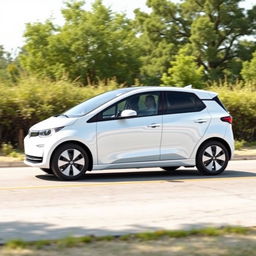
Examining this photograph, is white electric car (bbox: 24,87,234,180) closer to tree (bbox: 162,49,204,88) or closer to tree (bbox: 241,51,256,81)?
tree (bbox: 162,49,204,88)

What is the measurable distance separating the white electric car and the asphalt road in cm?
36

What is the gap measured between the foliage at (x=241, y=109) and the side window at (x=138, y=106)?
30.7ft

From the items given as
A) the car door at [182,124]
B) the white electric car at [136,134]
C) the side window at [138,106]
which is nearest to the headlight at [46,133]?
the white electric car at [136,134]

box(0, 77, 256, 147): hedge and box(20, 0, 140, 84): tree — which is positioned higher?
box(20, 0, 140, 84): tree

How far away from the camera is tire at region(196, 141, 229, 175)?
12453 millimetres

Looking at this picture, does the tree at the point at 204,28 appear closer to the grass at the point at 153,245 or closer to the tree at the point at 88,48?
the tree at the point at 88,48

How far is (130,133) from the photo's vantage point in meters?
11.7

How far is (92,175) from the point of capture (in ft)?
41.2

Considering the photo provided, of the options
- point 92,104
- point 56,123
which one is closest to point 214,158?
point 92,104

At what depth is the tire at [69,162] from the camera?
11320 millimetres

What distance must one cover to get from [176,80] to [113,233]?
84.2 ft

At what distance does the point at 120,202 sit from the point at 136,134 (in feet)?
9.05

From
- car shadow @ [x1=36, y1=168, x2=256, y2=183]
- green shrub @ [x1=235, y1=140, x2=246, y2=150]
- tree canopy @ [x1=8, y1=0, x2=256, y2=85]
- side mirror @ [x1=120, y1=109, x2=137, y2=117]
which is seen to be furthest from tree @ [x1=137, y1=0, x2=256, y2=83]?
side mirror @ [x1=120, y1=109, x2=137, y2=117]

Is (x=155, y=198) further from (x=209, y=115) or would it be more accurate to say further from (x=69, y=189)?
(x=209, y=115)
